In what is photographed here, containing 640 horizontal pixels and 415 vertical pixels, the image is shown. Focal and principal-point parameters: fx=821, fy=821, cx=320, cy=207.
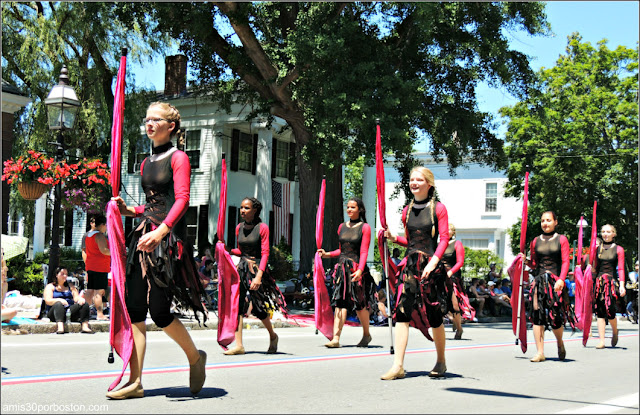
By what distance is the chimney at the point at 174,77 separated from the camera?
3556 cm

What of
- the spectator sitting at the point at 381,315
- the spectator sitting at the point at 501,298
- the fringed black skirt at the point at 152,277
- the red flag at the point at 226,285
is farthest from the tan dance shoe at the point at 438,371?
the spectator sitting at the point at 501,298

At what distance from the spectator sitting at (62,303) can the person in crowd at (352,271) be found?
4.51 metres

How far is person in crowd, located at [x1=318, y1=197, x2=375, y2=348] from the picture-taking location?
11.5 metres

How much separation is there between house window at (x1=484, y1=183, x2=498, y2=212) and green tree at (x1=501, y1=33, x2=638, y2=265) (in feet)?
39.9

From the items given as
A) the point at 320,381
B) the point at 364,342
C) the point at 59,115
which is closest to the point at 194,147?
the point at 59,115

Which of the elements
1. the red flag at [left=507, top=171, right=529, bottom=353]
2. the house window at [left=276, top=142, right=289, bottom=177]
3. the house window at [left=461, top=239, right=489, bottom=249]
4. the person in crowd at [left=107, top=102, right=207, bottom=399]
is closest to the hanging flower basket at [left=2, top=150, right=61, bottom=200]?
the red flag at [left=507, top=171, right=529, bottom=353]

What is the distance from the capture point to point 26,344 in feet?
37.1

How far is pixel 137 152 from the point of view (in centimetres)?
3158

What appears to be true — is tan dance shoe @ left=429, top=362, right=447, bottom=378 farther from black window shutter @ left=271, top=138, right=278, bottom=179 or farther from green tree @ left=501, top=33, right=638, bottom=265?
green tree @ left=501, top=33, right=638, bottom=265

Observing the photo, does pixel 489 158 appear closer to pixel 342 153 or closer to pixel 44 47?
pixel 342 153

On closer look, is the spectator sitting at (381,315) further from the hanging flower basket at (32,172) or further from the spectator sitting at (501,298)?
the hanging flower basket at (32,172)

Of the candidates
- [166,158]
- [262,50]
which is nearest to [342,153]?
[262,50]

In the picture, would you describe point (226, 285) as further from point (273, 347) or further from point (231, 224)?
point (231, 224)

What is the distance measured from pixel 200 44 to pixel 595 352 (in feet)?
51.5
